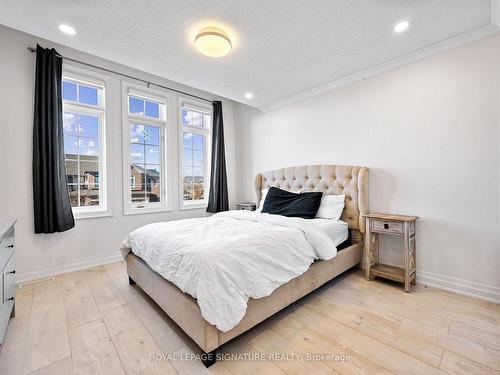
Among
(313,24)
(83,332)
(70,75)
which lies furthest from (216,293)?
(70,75)

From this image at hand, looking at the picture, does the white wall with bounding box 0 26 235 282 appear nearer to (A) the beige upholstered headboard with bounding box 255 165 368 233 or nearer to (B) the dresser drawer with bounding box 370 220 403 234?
(A) the beige upholstered headboard with bounding box 255 165 368 233

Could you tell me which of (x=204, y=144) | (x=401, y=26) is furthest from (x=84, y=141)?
(x=401, y=26)

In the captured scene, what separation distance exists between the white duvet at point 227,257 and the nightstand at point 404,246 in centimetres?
67

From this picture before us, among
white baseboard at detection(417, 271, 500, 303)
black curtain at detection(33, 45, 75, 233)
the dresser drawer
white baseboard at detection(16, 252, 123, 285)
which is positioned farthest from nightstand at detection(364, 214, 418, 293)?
black curtain at detection(33, 45, 75, 233)

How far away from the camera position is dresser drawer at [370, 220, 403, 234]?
236cm

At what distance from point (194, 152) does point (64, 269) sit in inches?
100

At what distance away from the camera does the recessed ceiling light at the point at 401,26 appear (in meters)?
1.98

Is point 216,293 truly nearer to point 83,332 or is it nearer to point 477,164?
point 83,332

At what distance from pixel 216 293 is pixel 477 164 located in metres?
2.60

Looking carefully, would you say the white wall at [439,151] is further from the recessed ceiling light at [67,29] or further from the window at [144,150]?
the recessed ceiling light at [67,29]

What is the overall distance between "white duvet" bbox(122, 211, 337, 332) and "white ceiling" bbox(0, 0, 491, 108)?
5.88 ft

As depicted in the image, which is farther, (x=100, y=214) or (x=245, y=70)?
(x=100, y=214)

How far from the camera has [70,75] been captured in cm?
Answer: 292

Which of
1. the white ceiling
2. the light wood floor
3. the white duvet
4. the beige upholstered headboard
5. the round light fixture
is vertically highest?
the white ceiling
